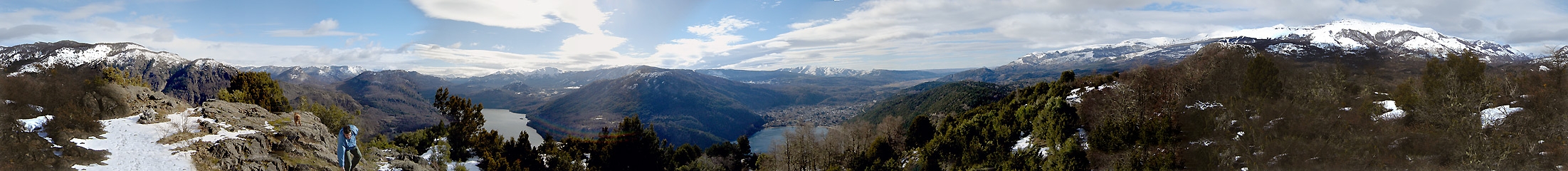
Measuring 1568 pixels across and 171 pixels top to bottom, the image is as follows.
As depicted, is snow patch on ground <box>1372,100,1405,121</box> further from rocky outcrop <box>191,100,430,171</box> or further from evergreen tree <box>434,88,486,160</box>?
evergreen tree <box>434,88,486,160</box>

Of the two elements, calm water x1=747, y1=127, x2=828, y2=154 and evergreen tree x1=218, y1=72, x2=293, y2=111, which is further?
calm water x1=747, y1=127, x2=828, y2=154

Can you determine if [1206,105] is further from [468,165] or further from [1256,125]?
[468,165]

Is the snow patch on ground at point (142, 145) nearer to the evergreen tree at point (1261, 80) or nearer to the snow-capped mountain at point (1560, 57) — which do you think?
the evergreen tree at point (1261, 80)

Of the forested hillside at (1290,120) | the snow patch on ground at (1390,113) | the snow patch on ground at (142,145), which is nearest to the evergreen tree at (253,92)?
the snow patch on ground at (142,145)

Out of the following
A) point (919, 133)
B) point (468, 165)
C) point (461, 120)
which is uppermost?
point (461, 120)

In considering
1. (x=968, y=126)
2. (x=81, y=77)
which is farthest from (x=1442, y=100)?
(x=81, y=77)

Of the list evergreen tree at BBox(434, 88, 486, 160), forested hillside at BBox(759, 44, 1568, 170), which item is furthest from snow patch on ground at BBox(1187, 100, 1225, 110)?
evergreen tree at BBox(434, 88, 486, 160)

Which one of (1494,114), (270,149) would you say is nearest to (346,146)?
(270,149)
